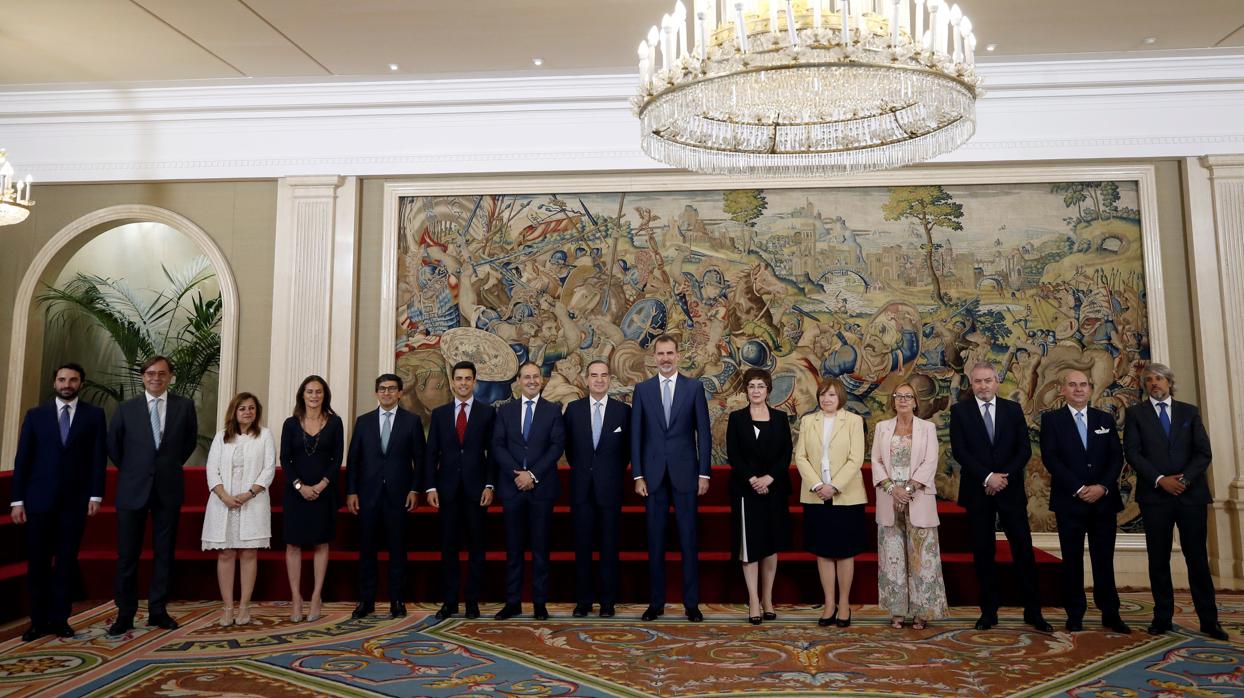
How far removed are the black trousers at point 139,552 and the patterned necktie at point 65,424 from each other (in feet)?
1.87

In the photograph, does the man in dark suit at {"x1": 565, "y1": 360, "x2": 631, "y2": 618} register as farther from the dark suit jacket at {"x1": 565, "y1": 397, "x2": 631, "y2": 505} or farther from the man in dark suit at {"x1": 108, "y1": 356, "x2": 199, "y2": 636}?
the man in dark suit at {"x1": 108, "y1": 356, "x2": 199, "y2": 636}

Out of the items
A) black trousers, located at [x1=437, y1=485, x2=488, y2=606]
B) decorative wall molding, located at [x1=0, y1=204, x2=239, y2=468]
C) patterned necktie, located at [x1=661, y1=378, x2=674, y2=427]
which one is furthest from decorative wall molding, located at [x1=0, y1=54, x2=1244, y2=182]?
black trousers, located at [x1=437, y1=485, x2=488, y2=606]

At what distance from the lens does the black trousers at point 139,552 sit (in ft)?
18.5

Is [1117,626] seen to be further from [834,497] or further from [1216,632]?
[834,497]

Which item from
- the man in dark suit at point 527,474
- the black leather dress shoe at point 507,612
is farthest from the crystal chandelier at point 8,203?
the black leather dress shoe at point 507,612

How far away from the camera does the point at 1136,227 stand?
325 inches

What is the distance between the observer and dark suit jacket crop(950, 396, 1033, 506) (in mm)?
5723

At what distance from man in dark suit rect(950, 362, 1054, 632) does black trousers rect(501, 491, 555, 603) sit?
285 centimetres

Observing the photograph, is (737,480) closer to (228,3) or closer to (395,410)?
(395,410)

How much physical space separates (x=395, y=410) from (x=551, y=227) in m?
3.05

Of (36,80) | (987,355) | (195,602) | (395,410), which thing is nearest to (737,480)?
(395,410)

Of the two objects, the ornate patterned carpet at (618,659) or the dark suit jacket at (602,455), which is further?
the dark suit jacket at (602,455)

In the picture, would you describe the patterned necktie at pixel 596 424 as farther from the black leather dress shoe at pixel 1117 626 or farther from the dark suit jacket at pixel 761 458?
the black leather dress shoe at pixel 1117 626

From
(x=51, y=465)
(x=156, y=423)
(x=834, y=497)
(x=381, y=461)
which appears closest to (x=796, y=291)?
(x=834, y=497)
